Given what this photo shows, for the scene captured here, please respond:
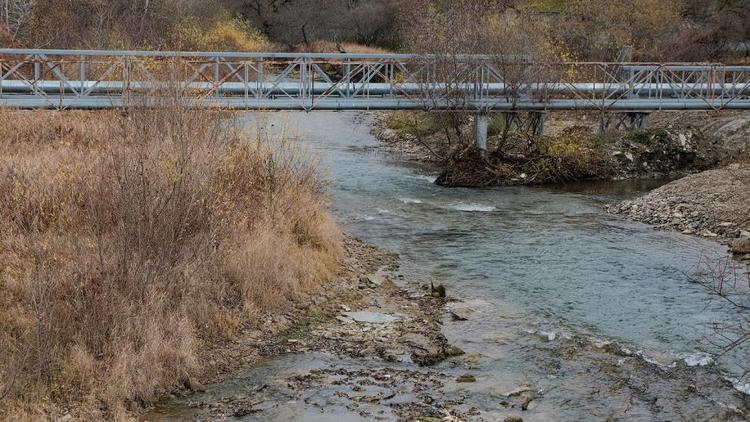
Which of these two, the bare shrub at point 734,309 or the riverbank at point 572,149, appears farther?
the riverbank at point 572,149

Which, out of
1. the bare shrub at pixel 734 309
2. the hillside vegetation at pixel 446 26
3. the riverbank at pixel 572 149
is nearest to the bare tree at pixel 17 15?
the hillside vegetation at pixel 446 26

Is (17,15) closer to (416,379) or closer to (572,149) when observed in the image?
(572,149)

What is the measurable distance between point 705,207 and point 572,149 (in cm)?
703

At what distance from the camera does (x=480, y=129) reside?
26.0 meters

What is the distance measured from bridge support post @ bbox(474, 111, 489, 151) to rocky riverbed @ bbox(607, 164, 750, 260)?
5.44 m

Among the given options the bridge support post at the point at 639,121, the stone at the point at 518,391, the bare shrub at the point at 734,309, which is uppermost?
the bridge support post at the point at 639,121

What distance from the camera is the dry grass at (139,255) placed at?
9.04 m

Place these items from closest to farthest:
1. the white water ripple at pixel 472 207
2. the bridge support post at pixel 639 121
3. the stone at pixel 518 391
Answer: the stone at pixel 518 391
the white water ripple at pixel 472 207
the bridge support post at pixel 639 121

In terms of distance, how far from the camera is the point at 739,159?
88.9ft

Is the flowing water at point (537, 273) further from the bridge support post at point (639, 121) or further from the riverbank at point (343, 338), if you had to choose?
the bridge support post at point (639, 121)

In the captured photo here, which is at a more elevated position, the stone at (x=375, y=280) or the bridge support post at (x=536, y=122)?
the bridge support post at (x=536, y=122)

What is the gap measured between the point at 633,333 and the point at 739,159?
17496mm

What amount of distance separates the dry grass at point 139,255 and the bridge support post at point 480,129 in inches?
453

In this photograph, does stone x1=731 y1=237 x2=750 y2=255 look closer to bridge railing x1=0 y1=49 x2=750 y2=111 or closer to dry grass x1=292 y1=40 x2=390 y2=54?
bridge railing x1=0 y1=49 x2=750 y2=111
